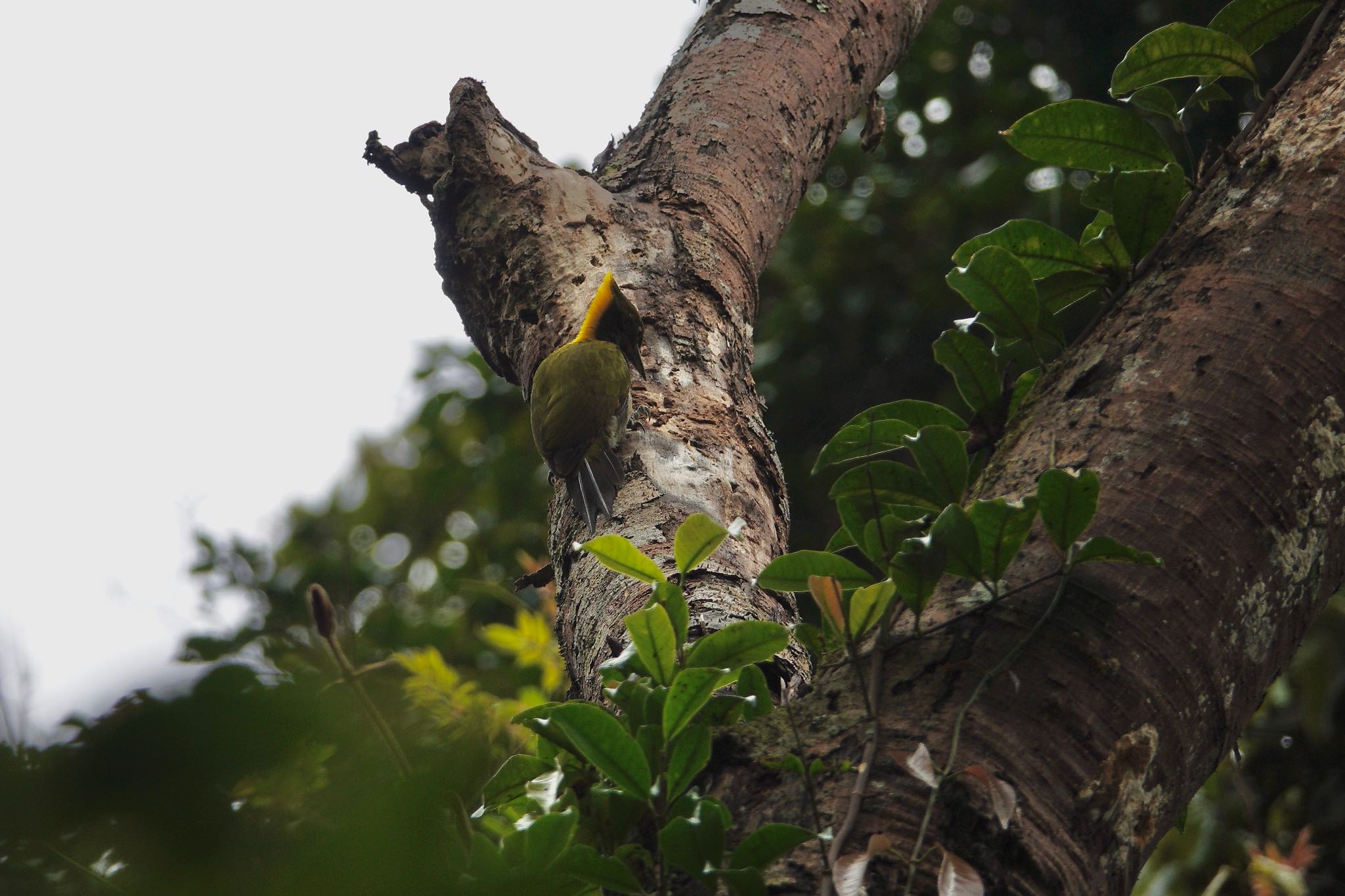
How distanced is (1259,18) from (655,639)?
4.71ft

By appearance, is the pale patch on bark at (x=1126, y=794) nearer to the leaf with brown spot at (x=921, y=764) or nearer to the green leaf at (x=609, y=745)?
the leaf with brown spot at (x=921, y=764)

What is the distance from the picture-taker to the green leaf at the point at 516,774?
4.38ft

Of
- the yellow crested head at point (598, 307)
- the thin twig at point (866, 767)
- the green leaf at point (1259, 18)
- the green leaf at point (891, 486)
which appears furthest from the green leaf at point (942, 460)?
the yellow crested head at point (598, 307)

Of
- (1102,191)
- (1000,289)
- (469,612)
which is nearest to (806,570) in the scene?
(1000,289)

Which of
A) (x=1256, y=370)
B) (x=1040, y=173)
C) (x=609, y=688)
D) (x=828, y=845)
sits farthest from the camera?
(x=1040, y=173)

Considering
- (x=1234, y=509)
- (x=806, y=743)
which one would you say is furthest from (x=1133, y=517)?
(x=806, y=743)

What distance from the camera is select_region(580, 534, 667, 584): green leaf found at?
138cm

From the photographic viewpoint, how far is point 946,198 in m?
5.84

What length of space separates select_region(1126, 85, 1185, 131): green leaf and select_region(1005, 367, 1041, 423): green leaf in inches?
19.7

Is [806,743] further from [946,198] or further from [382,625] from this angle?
[946,198]

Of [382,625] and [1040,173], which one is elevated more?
[1040,173]

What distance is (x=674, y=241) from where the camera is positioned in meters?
2.46

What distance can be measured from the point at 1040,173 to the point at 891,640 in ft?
16.9

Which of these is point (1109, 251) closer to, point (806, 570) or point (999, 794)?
point (806, 570)
